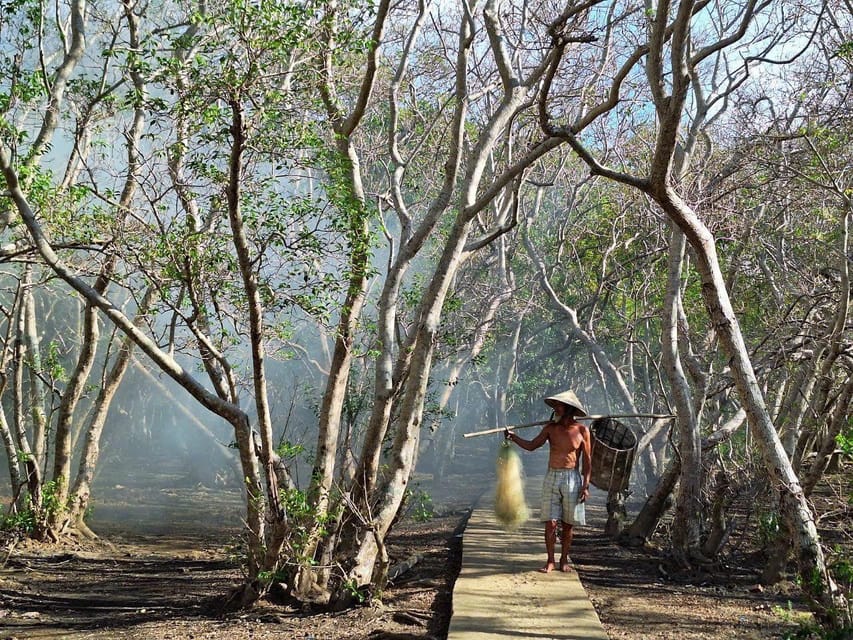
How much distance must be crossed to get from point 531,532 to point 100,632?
581 cm

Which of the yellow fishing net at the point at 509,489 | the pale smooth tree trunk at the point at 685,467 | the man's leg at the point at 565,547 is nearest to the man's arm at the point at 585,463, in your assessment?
the man's leg at the point at 565,547

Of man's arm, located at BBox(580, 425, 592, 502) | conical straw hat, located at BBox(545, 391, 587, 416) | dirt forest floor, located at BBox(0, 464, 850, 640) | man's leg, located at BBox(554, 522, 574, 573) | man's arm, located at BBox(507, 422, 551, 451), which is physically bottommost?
dirt forest floor, located at BBox(0, 464, 850, 640)

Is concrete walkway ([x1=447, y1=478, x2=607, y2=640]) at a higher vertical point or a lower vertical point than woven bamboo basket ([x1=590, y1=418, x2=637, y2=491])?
lower

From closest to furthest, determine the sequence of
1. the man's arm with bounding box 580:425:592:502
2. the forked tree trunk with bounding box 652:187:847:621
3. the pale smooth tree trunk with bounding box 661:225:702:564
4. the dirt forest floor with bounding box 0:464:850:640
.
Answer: the forked tree trunk with bounding box 652:187:847:621, the dirt forest floor with bounding box 0:464:850:640, the man's arm with bounding box 580:425:592:502, the pale smooth tree trunk with bounding box 661:225:702:564

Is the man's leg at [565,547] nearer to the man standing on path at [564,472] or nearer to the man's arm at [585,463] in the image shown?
the man standing on path at [564,472]

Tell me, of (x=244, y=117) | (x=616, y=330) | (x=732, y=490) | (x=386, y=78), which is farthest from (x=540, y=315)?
(x=244, y=117)

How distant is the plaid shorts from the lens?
788 centimetres

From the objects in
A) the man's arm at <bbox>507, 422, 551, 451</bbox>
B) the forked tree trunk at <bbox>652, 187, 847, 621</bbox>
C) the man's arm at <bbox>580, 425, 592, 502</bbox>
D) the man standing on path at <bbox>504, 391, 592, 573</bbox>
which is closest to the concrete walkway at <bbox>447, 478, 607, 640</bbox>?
the man standing on path at <bbox>504, 391, 592, 573</bbox>

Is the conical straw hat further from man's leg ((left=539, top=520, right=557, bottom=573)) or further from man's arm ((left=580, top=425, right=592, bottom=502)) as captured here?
man's leg ((left=539, top=520, right=557, bottom=573))

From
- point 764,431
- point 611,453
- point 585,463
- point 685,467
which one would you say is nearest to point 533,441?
point 585,463

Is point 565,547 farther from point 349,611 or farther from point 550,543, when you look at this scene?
point 349,611

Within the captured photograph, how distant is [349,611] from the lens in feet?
22.4

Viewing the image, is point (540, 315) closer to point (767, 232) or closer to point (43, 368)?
point (767, 232)

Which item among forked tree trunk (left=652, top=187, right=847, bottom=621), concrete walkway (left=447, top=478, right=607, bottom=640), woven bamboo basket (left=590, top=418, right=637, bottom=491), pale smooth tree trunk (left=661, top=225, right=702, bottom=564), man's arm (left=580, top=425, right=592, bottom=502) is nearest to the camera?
forked tree trunk (left=652, top=187, right=847, bottom=621)
